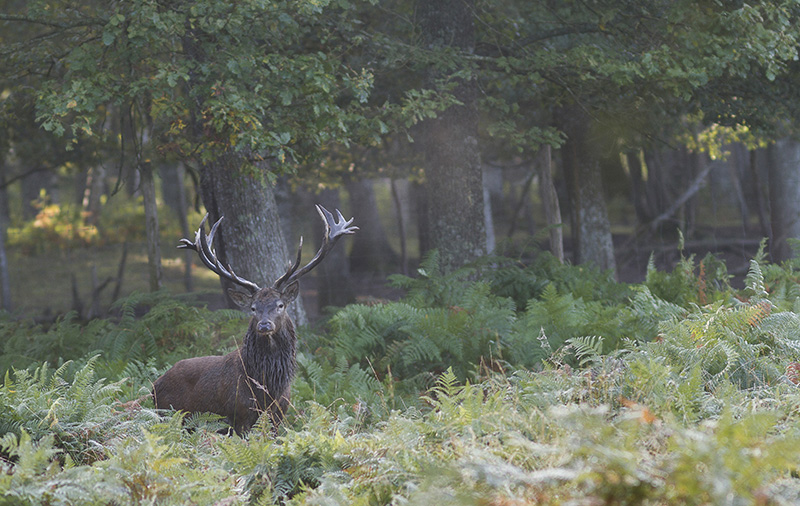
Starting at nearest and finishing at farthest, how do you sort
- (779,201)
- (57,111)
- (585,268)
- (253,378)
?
(253,378)
(57,111)
(585,268)
(779,201)

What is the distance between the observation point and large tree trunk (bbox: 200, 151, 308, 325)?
8.94 metres

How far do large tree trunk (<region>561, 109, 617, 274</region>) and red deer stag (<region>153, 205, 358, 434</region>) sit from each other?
731 centimetres

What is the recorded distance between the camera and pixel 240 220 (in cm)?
895

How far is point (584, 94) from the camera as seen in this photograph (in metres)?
10.5

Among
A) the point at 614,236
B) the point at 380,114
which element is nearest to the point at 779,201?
the point at 614,236

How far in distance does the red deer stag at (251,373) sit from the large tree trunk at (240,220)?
2.38 metres

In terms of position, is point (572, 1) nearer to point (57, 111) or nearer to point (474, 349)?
point (474, 349)

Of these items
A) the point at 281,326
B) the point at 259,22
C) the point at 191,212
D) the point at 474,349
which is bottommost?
the point at 474,349

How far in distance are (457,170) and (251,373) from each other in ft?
16.5

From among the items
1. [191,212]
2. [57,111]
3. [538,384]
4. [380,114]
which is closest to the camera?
[538,384]

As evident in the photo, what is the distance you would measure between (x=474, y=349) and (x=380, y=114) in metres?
3.19

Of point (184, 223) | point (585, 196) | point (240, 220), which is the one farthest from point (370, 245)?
point (240, 220)

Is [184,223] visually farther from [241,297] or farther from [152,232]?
[241,297]

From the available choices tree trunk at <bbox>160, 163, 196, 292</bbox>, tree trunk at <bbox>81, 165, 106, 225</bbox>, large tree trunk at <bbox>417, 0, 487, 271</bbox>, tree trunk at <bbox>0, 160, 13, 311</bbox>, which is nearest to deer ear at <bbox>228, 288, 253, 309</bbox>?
large tree trunk at <bbox>417, 0, 487, 271</bbox>
